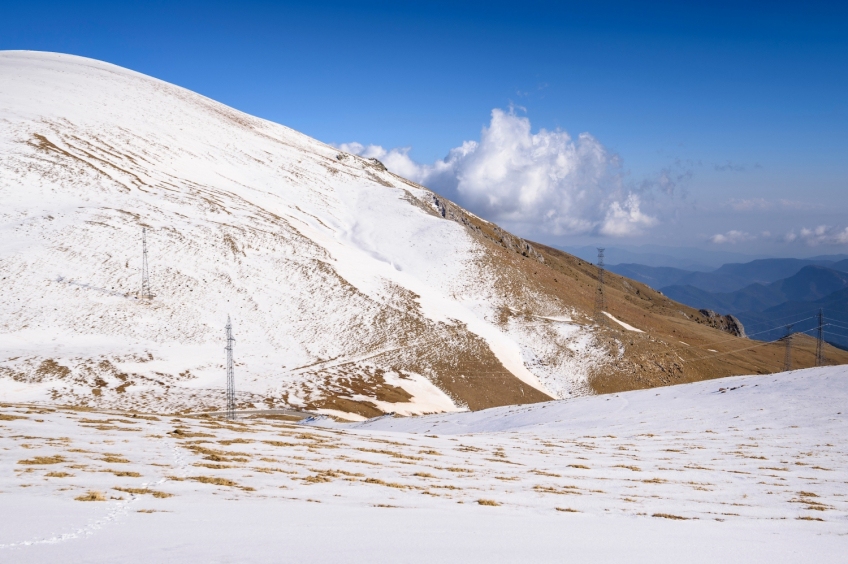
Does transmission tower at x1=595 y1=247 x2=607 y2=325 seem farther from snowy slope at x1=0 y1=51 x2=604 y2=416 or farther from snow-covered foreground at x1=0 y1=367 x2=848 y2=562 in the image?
snow-covered foreground at x1=0 y1=367 x2=848 y2=562

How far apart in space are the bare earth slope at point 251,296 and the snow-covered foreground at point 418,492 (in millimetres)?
23884

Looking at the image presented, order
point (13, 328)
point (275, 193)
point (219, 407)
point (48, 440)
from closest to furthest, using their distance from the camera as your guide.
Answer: point (48, 440), point (219, 407), point (13, 328), point (275, 193)

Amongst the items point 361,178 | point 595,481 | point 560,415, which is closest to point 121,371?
point 560,415

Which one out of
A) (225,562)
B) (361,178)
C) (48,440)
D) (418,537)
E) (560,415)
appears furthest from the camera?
(361,178)

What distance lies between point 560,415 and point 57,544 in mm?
29257

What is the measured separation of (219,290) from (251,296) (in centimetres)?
341

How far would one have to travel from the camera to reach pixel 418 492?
13.6 metres

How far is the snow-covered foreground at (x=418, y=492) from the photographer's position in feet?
26.9

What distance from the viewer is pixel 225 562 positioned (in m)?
6.90

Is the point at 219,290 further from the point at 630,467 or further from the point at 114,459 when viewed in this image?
the point at 630,467

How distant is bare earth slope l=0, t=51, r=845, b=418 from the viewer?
150ft

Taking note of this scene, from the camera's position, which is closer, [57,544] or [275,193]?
[57,544]

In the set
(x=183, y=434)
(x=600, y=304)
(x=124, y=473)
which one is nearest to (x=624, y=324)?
(x=600, y=304)

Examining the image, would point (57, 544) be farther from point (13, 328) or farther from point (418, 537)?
point (13, 328)
